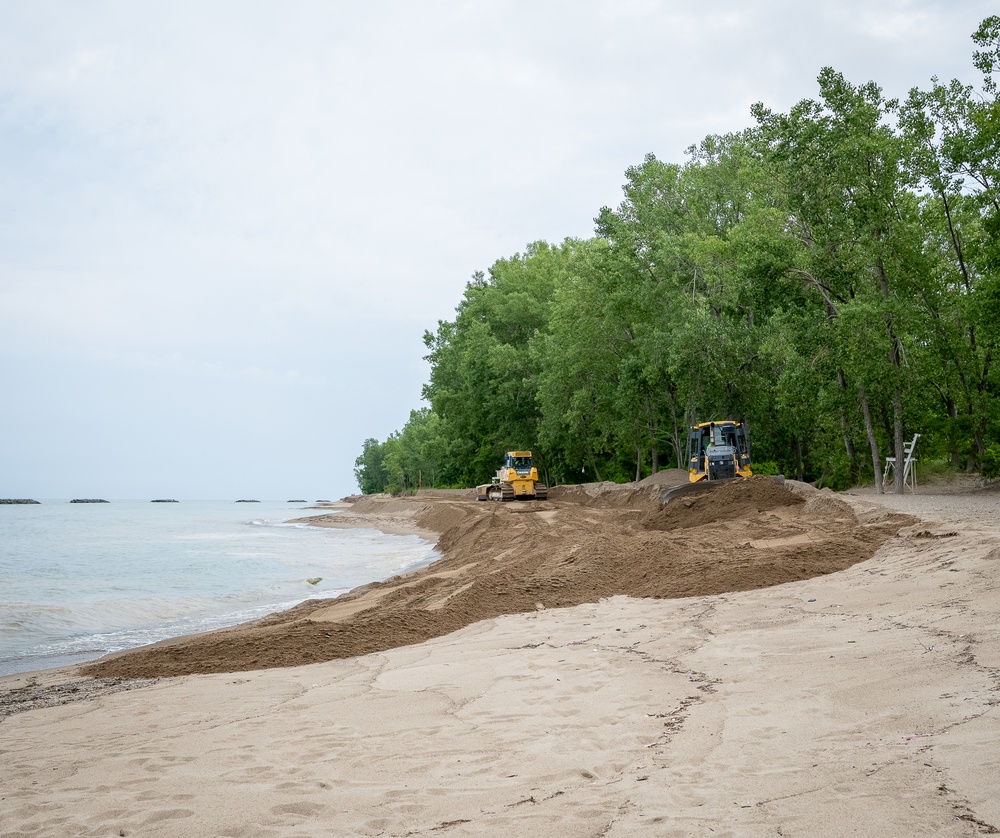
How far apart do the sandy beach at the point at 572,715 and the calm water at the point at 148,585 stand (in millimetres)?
2775

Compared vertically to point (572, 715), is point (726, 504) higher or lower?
higher

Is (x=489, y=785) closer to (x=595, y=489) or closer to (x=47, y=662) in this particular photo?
(x=47, y=662)

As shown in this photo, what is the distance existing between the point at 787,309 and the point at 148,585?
22.9 m

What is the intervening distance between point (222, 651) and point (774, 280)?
2411cm

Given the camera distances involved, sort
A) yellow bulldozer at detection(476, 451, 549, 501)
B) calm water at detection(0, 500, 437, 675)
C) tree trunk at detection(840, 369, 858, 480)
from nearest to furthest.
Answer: calm water at detection(0, 500, 437, 675)
tree trunk at detection(840, 369, 858, 480)
yellow bulldozer at detection(476, 451, 549, 501)

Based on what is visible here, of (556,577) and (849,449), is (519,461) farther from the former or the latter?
(556,577)

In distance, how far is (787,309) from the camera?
2909cm

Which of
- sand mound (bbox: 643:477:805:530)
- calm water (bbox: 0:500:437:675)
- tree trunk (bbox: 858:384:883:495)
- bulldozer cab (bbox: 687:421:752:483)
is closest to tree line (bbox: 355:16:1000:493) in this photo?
tree trunk (bbox: 858:384:883:495)

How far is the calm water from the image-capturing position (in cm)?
1356

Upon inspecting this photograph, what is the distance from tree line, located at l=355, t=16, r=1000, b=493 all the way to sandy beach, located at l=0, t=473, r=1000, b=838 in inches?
626

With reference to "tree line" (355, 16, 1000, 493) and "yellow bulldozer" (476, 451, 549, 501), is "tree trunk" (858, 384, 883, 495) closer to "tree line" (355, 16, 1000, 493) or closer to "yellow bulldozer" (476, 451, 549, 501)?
"tree line" (355, 16, 1000, 493)

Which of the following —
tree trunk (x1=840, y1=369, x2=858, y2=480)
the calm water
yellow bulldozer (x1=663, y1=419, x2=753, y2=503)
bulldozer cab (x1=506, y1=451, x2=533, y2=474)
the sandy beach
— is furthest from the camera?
bulldozer cab (x1=506, y1=451, x2=533, y2=474)

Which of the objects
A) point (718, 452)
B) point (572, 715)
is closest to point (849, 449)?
point (718, 452)

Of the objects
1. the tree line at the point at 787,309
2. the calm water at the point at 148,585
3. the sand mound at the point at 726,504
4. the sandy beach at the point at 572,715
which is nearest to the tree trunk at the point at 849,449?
the tree line at the point at 787,309
